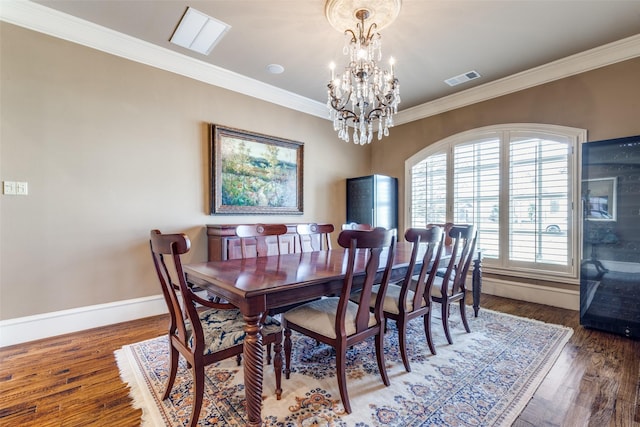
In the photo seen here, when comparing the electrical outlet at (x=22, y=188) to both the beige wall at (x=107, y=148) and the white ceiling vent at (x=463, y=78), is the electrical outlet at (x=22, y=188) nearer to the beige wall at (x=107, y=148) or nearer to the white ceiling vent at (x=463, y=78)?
the beige wall at (x=107, y=148)

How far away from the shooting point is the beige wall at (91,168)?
7.94 ft

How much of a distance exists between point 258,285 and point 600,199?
3.30m

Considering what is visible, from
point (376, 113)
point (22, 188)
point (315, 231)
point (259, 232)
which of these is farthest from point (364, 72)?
point (22, 188)

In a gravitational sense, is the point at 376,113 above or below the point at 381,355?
above

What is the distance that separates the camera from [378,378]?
6.18ft

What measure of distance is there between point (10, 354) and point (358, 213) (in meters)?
4.22

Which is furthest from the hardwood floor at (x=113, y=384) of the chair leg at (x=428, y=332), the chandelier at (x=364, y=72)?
the chandelier at (x=364, y=72)

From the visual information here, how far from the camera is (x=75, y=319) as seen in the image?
265 centimetres

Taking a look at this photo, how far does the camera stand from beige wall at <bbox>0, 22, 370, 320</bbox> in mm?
2420

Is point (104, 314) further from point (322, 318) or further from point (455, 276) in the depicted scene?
point (455, 276)

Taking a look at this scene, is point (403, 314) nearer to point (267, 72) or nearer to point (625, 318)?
point (625, 318)

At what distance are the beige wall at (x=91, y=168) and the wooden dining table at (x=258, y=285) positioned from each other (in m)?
1.60

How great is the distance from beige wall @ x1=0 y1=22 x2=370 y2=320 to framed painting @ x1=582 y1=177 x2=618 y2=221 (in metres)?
3.92

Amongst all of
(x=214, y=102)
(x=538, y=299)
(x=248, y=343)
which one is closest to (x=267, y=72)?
(x=214, y=102)
